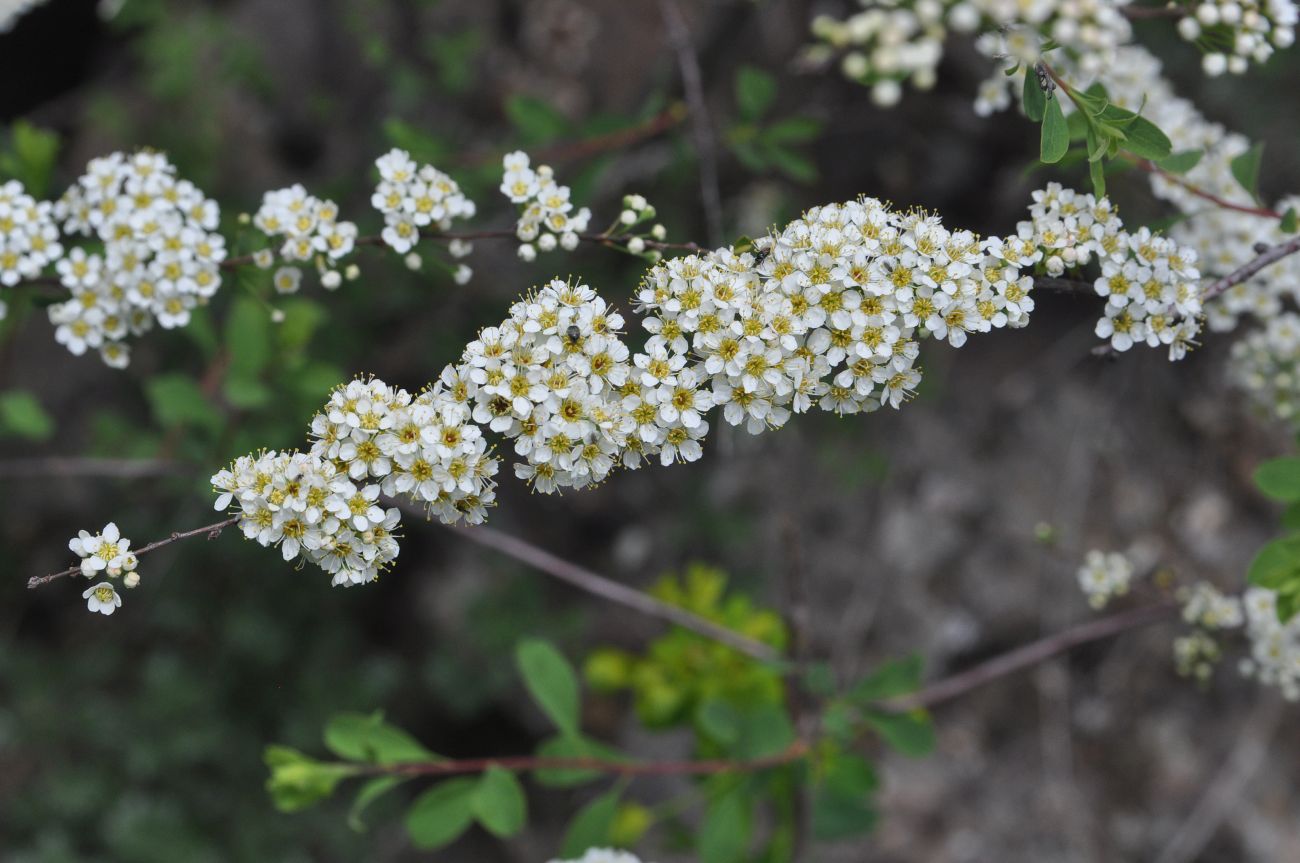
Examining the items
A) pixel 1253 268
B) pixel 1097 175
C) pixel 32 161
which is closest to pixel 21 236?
pixel 32 161

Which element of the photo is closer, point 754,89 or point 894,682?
point 894,682

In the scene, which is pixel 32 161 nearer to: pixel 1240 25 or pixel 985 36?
pixel 985 36

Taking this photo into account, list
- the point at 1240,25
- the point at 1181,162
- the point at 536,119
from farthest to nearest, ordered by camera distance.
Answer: the point at 536,119 < the point at 1240,25 < the point at 1181,162

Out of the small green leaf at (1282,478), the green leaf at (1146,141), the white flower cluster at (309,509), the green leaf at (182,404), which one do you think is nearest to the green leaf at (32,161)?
the green leaf at (182,404)

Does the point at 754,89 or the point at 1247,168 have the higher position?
the point at 754,89

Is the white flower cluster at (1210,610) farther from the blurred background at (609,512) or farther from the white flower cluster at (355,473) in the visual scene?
the white flower cluster at (355,473)

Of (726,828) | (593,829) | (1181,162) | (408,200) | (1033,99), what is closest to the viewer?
(1033,99)

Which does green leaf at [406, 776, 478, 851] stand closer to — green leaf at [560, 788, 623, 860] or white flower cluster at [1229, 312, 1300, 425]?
green leaf at [560, 788, 623, 860]

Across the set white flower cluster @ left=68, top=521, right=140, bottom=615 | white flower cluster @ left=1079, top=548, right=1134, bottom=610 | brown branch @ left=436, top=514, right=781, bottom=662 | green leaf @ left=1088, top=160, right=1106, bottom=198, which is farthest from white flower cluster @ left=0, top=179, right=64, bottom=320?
white flower cluster @ left=1079, top=548, right=1134, bottom=610
